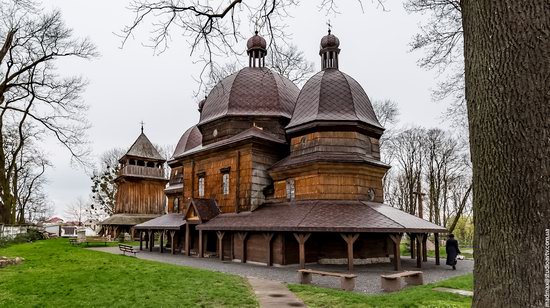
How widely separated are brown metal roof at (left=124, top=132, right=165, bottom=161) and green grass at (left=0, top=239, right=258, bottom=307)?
28.5m

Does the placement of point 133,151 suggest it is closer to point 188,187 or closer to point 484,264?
point 188,187

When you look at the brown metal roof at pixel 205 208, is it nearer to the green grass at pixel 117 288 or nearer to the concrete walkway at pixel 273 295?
the green grass at pixel 117 288

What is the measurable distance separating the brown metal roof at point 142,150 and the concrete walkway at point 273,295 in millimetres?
32201

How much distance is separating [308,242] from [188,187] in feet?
31.9

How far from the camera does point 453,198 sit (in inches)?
1738

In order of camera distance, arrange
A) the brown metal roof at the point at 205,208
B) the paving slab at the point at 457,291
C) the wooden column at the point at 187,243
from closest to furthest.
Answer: the paving slab at the point at 457,291 < the brown metal roof at the point at 205,208 < the wooden column at the point at 187,243

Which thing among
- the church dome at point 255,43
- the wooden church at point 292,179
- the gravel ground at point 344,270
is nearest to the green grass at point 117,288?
the gravel ground at point 344,270

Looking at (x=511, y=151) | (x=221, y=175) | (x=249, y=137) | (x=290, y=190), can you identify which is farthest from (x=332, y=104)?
(x=511, y=151)

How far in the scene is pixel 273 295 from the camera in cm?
927

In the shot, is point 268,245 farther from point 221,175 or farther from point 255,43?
point 255,43

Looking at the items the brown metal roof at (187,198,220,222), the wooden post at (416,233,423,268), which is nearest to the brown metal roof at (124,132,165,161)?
the brown metal roof at (187,198,220,222)

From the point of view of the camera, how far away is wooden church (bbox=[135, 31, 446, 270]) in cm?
Result: 1588

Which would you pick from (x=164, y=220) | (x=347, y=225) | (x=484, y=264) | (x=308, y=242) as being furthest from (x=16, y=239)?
(x=484, y=264)

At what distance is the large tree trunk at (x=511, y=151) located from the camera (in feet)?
10.7
